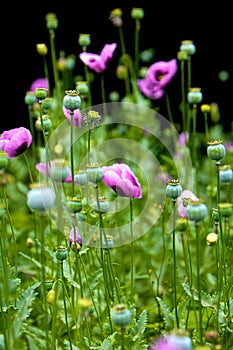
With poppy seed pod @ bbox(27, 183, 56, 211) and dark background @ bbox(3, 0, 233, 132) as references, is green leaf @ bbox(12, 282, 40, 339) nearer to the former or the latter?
poppy seed pod @ bbox(27, 183, 56, 211)

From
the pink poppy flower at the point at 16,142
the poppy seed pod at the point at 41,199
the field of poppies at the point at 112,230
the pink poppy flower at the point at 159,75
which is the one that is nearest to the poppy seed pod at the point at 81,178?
the field of poppies at the point at 112,230

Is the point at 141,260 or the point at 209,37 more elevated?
the point at 209,37

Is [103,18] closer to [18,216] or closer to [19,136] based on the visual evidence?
[18,216]

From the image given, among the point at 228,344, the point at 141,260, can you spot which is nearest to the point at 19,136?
the point at 228,344

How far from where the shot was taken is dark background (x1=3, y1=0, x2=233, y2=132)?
2.98 metres

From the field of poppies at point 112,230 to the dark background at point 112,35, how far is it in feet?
0.38

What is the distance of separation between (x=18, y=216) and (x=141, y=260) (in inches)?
17.2

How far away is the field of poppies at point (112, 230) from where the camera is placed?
3.85 feet

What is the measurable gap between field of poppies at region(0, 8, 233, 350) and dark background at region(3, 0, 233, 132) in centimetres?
11

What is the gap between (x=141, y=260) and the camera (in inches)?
76.7

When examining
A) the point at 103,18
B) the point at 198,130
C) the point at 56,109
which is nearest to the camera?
the point at 56,109

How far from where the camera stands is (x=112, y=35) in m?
3.00

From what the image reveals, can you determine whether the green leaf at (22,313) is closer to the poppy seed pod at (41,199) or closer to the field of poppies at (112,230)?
the field of poppies at (112,230)

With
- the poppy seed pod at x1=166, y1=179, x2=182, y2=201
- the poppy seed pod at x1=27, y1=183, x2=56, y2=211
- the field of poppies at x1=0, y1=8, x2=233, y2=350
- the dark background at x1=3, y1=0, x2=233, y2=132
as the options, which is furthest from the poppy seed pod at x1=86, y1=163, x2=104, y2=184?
the dark background at x1=3, y1=0, x2=233, y2=132
